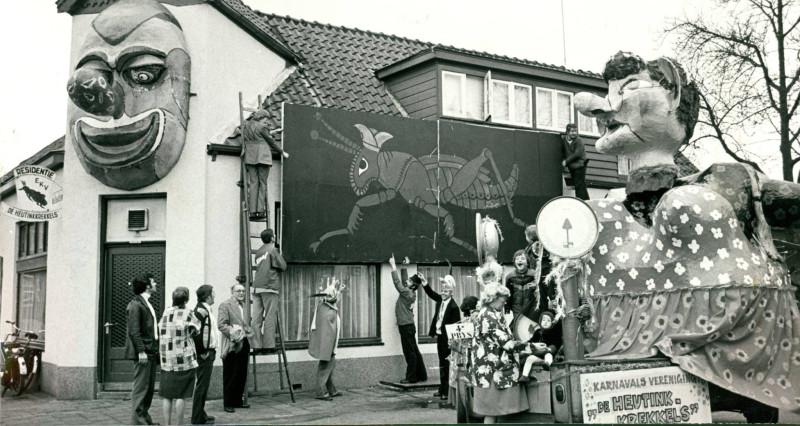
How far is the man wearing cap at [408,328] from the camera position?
13.0m

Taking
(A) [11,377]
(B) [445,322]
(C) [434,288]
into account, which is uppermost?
(C) [434,288]

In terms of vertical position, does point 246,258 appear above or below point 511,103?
below

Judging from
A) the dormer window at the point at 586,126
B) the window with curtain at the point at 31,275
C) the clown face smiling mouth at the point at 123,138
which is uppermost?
the dormer window at the point at 586,126

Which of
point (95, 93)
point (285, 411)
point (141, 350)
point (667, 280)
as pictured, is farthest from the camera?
point (95, 93)

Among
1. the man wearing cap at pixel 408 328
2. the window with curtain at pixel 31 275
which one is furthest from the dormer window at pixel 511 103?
the window with curtain at pixel 31 275

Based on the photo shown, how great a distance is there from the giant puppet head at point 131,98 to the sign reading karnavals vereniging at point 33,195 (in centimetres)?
148

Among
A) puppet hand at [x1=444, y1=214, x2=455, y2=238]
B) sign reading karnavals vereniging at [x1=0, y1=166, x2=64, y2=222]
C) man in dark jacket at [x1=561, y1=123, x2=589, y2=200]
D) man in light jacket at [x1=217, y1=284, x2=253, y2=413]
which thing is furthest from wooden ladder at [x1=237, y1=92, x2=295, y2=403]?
man in dark jacket at [x1=561, y1=123, x2=589, y2=200]

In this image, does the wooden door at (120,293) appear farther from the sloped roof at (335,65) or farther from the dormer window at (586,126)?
the dormer window at (586,126)

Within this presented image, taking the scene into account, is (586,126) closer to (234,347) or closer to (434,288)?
(434,288)

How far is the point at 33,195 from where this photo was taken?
1016 centimetres

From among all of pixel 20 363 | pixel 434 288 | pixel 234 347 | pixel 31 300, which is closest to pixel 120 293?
pixel 20 363

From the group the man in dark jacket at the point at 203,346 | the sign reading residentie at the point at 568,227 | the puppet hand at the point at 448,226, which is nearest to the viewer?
the sign reading residentie at the point at 568,227

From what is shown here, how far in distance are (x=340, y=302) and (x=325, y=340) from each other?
196cm

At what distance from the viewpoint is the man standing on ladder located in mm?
11820
